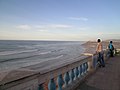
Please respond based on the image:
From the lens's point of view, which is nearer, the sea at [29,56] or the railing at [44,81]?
the railing at [44,81]

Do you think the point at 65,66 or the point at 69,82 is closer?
the point at 65,66

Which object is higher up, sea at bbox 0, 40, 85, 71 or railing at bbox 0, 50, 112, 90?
railing at bbox 0, 50, 112, 90

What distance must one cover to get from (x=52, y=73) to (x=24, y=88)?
1.04m

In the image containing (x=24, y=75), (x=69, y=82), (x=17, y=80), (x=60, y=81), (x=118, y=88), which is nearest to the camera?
(x=17, y=80)

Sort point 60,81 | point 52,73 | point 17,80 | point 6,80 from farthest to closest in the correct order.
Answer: point 60,81, point 52,73, point 17,80, point 6,80

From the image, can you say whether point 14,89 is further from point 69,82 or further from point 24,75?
point 69,82

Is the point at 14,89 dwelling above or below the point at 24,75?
below

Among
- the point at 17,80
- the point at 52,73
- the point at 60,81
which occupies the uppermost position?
the point at 17,80

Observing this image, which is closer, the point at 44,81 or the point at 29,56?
the point at 44,81

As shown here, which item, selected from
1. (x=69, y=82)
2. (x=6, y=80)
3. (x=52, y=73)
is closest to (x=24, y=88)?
(x=6, y=80)

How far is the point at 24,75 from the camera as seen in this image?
1.92 metres

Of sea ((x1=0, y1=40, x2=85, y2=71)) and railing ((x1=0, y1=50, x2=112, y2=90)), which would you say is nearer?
railing ((x1=0, y1=50, x2=112, y2=90))

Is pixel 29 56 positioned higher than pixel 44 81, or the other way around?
pixel 44 81

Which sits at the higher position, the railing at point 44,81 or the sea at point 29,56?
the railing at point 44,81
